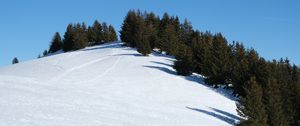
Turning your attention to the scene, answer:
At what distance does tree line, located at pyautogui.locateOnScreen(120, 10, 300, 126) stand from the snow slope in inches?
99.0

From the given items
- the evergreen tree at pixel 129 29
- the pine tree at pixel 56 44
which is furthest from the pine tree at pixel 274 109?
the pine tree at pixel 56 44

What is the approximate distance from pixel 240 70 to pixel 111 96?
83.5ft

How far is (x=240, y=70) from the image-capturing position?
6147cm

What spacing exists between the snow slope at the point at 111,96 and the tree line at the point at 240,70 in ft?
8.25

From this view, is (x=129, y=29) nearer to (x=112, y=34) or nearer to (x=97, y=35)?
(x=97, y=35)

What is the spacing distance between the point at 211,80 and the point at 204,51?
851 centimetres

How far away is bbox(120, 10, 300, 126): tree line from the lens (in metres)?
39.2

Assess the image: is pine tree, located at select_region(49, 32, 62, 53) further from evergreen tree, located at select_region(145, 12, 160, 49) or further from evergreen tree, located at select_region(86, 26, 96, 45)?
evergreen tree, located at select_region(145, 12, 160, 49)

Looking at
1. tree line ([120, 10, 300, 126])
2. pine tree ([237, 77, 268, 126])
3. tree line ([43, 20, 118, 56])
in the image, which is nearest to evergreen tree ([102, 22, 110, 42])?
tree line ([43, 20, 118, 56])

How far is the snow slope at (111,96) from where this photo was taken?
26.8m

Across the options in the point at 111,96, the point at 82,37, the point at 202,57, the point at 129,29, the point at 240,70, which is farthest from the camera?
A: the point at 82,37

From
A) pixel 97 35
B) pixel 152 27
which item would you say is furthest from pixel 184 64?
pixel 97 35

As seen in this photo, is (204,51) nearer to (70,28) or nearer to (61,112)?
(61,112)

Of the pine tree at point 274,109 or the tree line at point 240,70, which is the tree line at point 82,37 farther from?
the pine tree at point 274,109
